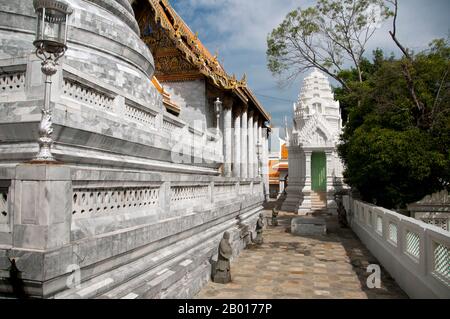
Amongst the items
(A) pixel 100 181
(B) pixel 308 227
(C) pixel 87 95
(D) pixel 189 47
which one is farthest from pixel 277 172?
A: (A) pixel 100 181

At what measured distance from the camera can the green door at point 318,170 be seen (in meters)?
22.9

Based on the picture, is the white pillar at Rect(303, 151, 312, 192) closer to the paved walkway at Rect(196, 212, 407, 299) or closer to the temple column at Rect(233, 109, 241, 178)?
the temple column at Rect(233, 109, 241, 178)

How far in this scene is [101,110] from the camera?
252 inches

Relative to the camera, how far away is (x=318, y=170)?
75.7ft

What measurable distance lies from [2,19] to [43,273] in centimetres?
637

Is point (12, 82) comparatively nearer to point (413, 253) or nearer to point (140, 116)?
point (140, 116)

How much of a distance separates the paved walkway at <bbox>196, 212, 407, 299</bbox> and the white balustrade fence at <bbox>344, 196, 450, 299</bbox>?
A: 0.95ft

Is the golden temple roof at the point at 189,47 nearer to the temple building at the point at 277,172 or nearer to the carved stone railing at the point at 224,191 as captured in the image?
the carved stone railing at the point at 224,191

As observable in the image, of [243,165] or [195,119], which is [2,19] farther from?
[243,165]

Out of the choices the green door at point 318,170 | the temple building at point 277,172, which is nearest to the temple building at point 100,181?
the green door at point 318,170

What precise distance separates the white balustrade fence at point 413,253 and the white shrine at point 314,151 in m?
11.4

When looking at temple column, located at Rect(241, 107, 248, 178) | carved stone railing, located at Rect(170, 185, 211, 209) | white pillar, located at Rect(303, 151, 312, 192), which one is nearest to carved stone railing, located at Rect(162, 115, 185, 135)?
carved stone railing, located at Rect(170, 185, 211, 209)

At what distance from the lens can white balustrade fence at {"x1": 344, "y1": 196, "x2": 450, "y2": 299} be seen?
16.0ft
